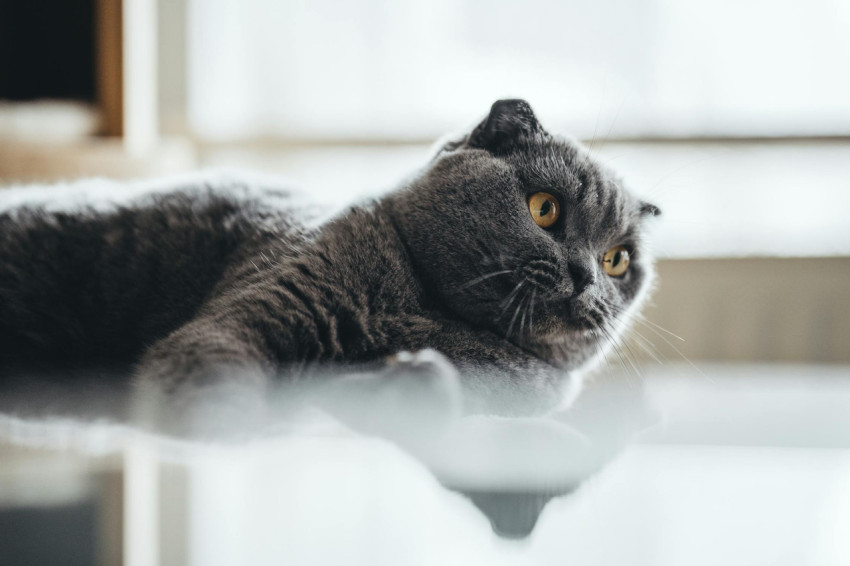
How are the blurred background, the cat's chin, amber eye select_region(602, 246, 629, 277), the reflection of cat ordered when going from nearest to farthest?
1. the reflection of cat
2. the cat's chin
3. amber eye select_region(602, 246, 629, 277)
4. the blurred background

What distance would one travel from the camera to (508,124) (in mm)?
1027

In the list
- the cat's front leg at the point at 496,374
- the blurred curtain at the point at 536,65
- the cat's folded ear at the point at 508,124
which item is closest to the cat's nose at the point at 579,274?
the cat's front leg at the point at 496,374

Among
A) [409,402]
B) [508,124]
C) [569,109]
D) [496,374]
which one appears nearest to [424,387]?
[409,402]

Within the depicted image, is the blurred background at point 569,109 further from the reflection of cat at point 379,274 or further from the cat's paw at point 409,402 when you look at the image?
the cat's paw at point 409,402

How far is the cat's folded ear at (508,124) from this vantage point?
102cm

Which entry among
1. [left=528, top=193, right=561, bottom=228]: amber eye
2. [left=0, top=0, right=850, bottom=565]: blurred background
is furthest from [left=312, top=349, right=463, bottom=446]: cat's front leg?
[left=0, top=0, right=850, bottom=565]: blurred background

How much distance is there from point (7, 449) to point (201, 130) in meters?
2.15

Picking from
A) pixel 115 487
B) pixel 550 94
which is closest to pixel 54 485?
pixel 115 487

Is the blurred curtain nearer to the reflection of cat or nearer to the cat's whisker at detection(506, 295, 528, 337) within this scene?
the reflection of cat

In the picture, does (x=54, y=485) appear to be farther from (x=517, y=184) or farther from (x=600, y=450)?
(x=517, y=184)

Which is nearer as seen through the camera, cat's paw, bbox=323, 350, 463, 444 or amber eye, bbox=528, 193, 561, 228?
cat's paw, bbox=323, 350, 463, 444

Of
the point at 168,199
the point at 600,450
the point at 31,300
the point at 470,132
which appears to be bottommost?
the point at 600,450

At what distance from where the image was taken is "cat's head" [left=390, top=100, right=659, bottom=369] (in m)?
0.93

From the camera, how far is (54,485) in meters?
0.58
